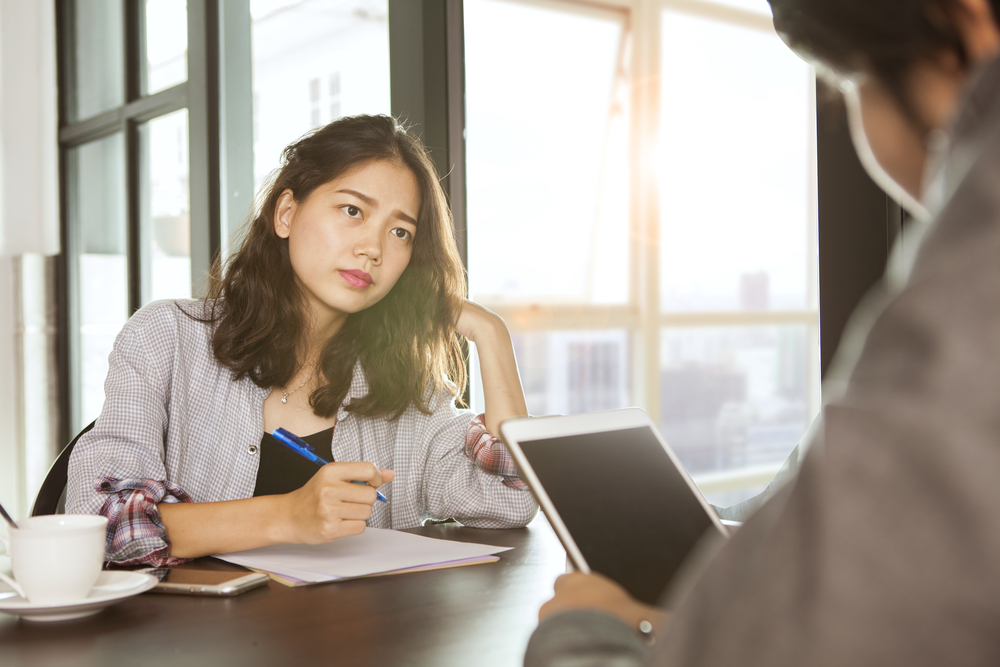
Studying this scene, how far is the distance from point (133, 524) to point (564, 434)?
602mm

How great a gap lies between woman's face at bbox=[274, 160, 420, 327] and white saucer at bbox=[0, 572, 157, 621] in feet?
2.34

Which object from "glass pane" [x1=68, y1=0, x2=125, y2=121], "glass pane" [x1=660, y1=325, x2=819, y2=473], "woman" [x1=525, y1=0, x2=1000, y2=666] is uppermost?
"glass pane" [x1=68, y1=0, x2=125, y2=121]

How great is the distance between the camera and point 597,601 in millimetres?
530

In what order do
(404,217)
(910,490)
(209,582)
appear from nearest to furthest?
(910,490)
(209,582)
(404,217)

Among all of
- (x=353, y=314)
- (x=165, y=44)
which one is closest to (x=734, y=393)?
(x=165, y=44)

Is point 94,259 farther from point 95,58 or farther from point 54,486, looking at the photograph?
point 54,486

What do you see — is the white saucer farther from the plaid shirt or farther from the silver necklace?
the silver necklace

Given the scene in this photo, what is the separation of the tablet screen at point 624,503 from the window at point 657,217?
3710 mm

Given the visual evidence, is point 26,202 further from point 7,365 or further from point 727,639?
point 727,639

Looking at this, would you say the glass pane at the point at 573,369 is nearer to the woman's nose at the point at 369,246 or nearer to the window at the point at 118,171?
the window at the point at 118,171

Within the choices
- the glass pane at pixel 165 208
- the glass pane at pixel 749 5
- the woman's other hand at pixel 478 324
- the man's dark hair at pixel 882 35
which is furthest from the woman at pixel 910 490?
the glass pane at pixel 749 5

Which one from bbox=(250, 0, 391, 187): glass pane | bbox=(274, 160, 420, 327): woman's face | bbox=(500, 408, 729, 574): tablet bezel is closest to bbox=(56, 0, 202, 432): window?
bbox=(250, 0, 391, 187): glass pane

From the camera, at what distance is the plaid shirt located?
43.5 inches

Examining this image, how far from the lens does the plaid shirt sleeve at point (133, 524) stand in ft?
3.28
